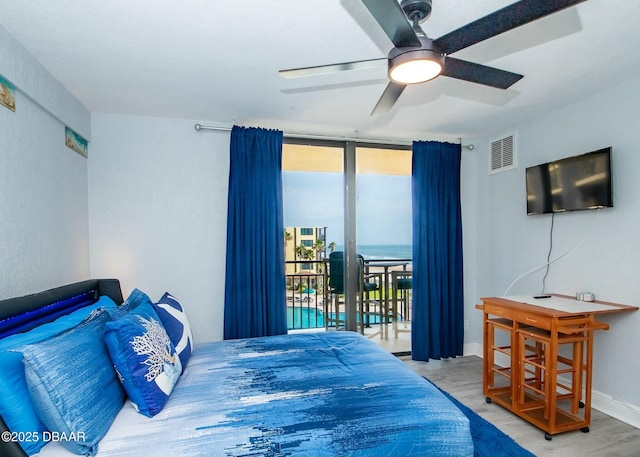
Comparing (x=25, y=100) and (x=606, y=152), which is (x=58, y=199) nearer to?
(x=25, y=100)

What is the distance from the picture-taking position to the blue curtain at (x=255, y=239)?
10.5 ft

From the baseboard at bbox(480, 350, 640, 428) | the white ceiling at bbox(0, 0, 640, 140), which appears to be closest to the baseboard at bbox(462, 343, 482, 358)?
the baseboard at bbox(480, 350, 640, 428)

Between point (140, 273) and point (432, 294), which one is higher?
point (140, 273)

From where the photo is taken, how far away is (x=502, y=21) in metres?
1.31

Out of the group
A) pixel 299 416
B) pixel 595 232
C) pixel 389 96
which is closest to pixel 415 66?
pixel 389 96

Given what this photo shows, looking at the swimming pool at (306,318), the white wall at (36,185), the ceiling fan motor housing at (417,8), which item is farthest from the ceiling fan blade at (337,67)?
the swimming pool at (306,318)

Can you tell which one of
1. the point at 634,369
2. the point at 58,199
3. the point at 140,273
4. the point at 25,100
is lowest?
the point at 634,369

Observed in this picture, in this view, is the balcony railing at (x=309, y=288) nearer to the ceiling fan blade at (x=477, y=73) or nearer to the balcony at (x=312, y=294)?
the balcony at (x=312, y=294)

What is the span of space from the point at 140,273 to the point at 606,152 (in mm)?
3965

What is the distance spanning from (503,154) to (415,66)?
262 cm

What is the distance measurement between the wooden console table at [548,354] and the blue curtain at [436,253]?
82 cm

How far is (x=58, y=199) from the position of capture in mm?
2439

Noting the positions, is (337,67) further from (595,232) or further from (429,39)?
(595,232)

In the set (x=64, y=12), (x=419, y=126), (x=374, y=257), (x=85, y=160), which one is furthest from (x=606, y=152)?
(x=85, y=160)
